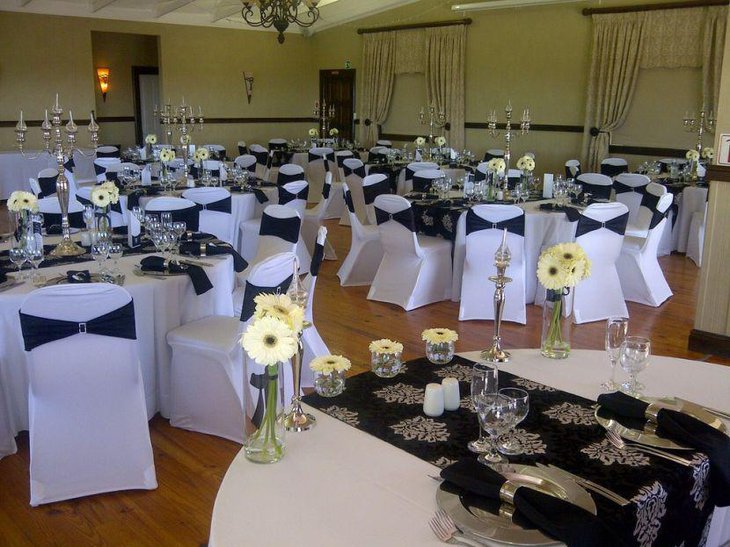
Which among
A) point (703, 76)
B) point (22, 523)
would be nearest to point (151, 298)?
point (22, 523)

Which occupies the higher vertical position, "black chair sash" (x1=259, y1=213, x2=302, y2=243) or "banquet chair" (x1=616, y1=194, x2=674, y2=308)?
"black chair sash" (x1=259, y1=213, x2=302, y2=243)

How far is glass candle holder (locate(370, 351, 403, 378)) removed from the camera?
2.36m

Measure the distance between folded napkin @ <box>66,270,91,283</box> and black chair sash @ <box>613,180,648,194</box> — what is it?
641 cm

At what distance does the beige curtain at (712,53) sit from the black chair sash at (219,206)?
758 cm

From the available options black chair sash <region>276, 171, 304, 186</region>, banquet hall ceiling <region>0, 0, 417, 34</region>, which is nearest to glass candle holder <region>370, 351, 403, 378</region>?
black chair sash <region>276, 171, 304, 186</region>

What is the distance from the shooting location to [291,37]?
56.2ft

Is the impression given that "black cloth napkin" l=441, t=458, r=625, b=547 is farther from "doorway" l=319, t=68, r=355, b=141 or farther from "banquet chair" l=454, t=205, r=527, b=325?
"doorway" l=319, t=68, r=355, b=141

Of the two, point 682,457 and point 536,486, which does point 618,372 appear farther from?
point 536,486

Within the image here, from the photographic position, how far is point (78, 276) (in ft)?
12.2

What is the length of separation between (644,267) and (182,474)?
4.60 m

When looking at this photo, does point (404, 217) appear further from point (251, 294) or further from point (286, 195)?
point (251, 294)

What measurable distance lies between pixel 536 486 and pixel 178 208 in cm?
438

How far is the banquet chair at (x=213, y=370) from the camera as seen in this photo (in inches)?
142

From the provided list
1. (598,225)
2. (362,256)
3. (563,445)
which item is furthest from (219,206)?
(563,445)
